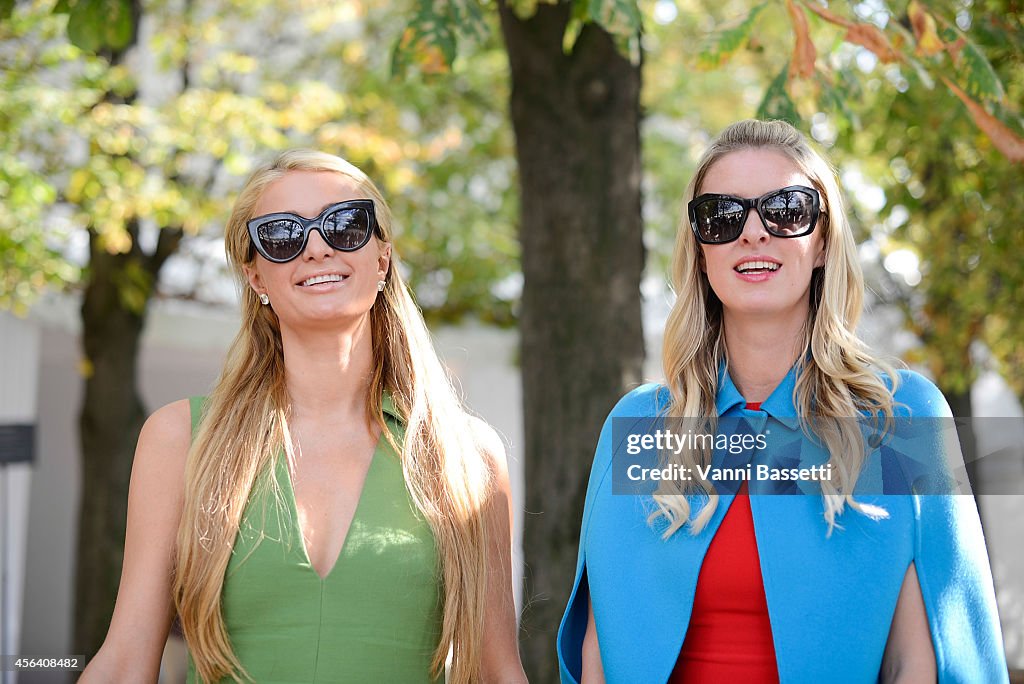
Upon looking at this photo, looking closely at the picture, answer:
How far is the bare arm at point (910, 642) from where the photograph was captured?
238 cm

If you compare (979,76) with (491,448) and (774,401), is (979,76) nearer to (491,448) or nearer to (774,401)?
(774,401)

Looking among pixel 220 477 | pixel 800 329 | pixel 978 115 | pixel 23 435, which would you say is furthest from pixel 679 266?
pixel 23 435

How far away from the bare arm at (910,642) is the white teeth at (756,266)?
709 millimetres

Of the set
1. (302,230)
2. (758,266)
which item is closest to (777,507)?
(758,266)

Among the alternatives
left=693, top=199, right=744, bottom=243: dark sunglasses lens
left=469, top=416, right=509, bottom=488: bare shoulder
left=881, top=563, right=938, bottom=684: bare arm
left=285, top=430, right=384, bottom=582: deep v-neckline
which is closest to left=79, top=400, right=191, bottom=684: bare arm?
left=285, top=430, right=384, bottom=582: deep v-neckline

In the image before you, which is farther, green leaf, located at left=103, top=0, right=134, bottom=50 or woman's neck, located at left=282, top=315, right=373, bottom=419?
green leaf, located at left=103, top=0, right=134, bottom=50

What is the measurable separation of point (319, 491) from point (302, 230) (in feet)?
2.15

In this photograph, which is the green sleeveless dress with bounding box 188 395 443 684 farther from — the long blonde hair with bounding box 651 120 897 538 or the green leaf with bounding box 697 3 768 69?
the green leaf with bounding box 697 3 768 69

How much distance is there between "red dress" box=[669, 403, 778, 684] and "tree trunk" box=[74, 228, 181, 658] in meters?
7.78

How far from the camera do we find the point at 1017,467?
618 centimetres

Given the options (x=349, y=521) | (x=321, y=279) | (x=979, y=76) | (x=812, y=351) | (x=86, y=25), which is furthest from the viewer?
(x=86, y=25)

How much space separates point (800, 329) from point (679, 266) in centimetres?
34

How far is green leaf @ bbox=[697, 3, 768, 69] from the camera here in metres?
3.85

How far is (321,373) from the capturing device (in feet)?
10.1
